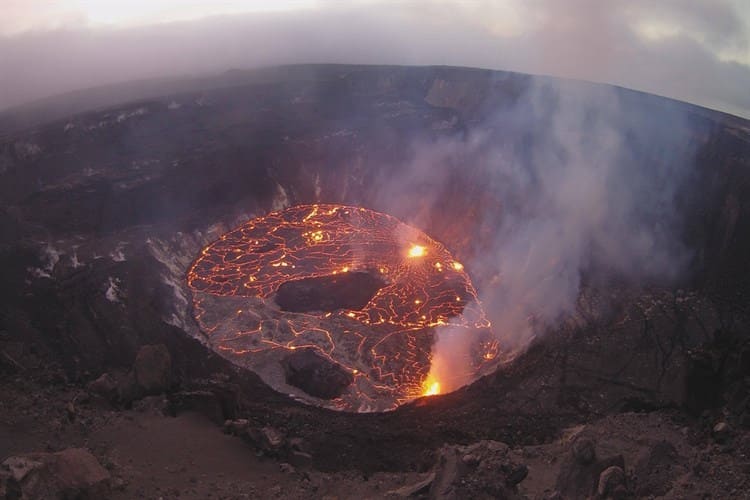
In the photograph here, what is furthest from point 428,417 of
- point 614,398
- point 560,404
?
point 614,398

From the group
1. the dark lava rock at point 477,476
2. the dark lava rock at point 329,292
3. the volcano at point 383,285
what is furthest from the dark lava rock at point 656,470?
the dark lava rock at point 329,292

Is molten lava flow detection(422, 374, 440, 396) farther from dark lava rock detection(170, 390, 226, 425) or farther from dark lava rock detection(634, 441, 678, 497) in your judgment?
dark lava rock detection(634, 441, 678, 497)

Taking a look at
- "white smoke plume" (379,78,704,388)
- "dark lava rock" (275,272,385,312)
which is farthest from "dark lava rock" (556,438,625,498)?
"dark lava rock" (275,272,385,312)

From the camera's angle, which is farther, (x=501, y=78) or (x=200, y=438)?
(x=501, y=78)

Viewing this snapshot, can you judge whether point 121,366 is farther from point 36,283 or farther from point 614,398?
point 614,398

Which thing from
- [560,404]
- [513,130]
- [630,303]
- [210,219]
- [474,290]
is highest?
[513,130]
